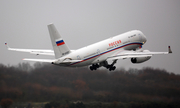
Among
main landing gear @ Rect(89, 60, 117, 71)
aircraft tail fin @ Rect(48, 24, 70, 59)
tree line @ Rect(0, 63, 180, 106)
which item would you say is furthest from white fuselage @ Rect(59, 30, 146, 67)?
tree line @ Rect(0, 63, 180, 106)

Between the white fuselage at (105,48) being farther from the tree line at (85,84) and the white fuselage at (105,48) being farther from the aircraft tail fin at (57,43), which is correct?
the tree line at (85,84)

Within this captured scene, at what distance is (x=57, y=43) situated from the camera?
58.1m

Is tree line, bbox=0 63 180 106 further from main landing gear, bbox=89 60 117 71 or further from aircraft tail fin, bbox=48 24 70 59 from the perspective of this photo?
aircraft tail fin, bbox=48 24 70 59

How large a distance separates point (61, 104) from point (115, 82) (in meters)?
9.58

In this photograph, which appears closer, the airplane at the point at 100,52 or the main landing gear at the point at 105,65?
the airplane at the point at 100,52

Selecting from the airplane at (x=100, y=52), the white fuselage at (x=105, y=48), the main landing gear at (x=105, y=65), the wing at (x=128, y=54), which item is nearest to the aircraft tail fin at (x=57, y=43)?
the airplane at (x=100, y=52)

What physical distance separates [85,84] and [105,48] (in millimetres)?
6885

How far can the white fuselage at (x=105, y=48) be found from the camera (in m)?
60.3

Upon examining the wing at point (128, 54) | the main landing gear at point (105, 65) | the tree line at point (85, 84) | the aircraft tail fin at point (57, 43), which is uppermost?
the aircraft tail fin at point (57, 43)

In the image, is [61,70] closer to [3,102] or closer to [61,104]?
[61,104]

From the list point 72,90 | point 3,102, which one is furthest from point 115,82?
point 3,102

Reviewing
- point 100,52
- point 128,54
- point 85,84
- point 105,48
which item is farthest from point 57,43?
point 128,54

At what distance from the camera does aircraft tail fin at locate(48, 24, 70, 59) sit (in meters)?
57.4

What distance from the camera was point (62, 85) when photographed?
65500 millimetres
